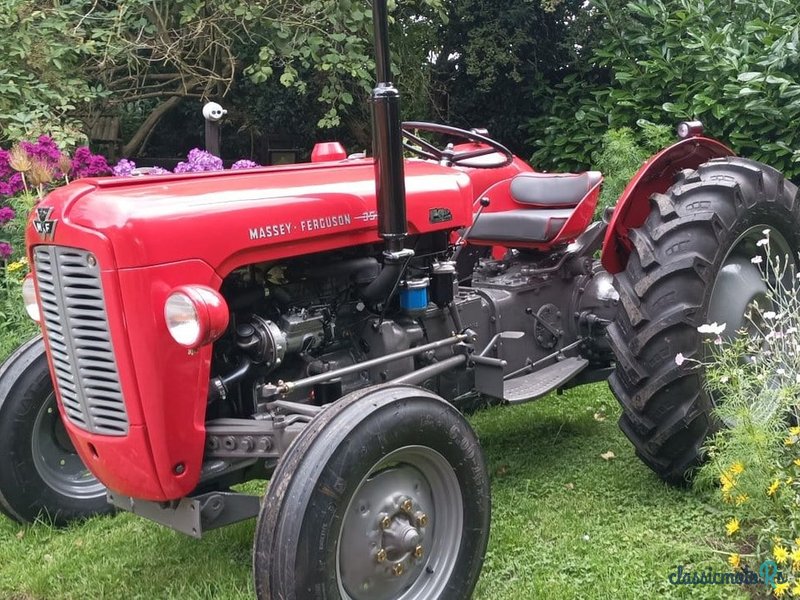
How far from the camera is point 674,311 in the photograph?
3111 mm

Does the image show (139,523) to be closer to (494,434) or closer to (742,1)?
(494,434)

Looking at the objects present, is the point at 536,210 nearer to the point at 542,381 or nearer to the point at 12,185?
the point at 542,381

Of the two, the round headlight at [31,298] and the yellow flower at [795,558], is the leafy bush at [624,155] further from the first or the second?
the round headlight at [31,298]

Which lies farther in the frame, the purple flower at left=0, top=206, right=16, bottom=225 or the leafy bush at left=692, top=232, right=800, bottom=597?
the purple flower at left=0, top=206, right=16, bottom=225

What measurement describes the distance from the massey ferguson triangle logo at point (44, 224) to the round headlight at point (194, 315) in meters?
0.49

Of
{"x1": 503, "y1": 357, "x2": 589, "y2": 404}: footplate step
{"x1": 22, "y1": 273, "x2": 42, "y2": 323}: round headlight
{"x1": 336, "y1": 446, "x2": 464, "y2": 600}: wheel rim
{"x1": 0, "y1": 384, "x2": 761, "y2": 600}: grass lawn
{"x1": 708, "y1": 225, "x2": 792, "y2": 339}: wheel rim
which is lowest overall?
{"x1": 0, "y1": 384, "x2": 761, "y2": 600}: grass lawn

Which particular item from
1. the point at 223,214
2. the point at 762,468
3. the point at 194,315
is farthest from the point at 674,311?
the point at 194,315

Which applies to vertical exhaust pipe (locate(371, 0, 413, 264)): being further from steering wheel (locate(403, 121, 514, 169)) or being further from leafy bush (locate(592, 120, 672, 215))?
leafy bush (locate(592, 120, 672, 215))

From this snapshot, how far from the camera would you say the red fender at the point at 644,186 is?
11.7 feet

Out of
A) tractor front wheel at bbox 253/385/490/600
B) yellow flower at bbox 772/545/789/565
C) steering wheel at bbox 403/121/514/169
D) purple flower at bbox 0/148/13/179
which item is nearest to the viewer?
tractor front wheel at bbox 253/385/490/600

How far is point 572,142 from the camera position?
821 cm

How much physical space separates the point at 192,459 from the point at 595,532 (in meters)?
1.59

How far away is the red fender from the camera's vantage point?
3.55 m

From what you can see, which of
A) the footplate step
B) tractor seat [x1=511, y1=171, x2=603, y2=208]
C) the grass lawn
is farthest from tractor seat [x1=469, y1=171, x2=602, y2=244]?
the grass lawn
